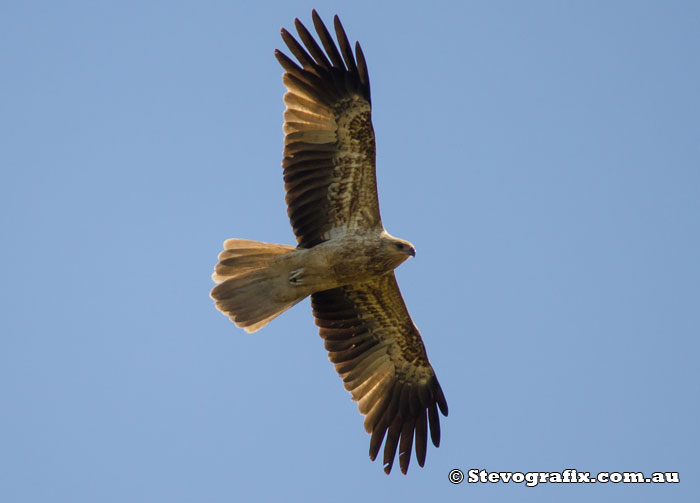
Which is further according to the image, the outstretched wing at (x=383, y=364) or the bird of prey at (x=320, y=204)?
the outstretched wing at (x=383, y=364)

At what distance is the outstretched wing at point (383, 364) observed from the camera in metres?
10.7

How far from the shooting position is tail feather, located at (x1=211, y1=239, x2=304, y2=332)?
399 inches

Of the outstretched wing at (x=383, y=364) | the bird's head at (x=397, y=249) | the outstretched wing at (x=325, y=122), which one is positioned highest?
the outstretched wing at (x=325, y=122)

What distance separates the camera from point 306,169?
999cm

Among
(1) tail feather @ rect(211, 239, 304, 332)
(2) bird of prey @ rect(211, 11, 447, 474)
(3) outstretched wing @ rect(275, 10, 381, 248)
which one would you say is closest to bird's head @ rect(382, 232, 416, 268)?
(2) bird of prey @ rect(211, 11, 447, 474)

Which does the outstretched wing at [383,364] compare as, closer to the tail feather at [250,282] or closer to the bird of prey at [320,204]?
the bird of prey at [320,204]

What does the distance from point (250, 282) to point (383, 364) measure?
183 centimetres

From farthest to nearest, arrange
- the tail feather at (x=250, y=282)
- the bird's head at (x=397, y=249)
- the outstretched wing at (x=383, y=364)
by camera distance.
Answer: the outstretched wing at (x=383, y=364)
the tail feather at (x=250, y=282)
the bird's head at (x=397, y=249)

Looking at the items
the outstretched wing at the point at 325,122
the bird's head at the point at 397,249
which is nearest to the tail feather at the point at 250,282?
the outstretched wing at the point at 325,122

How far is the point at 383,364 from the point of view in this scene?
1098 centimetres

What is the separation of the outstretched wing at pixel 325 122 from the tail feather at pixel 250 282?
61cm

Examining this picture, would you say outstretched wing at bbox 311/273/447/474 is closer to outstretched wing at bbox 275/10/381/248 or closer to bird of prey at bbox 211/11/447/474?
bird of prey at bbox 211/11/447/474

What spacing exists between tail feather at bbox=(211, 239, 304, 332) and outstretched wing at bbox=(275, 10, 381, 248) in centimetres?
61

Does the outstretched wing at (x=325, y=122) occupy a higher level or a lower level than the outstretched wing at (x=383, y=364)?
higher
